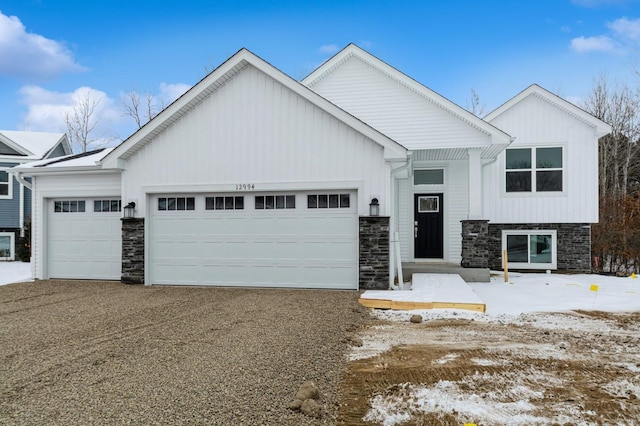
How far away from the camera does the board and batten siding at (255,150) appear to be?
973 cm

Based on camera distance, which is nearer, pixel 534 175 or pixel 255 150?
pixel 255 150

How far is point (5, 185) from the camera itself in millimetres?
19750

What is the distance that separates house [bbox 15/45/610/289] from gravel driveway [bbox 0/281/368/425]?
5.61 ft

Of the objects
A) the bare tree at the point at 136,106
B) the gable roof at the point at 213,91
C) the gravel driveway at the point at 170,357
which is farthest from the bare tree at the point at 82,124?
the gravel driveway at the point at 170,357

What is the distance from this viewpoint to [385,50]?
25156 mm

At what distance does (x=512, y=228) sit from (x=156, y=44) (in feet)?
50.1

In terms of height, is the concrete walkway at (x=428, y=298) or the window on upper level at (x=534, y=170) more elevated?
the window on upper level at (x=534, y=170)

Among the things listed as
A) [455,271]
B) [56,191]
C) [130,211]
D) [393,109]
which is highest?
[393,109]

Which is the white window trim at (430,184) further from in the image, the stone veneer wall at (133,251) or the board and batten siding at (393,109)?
the stone veneer wall at (133,251)

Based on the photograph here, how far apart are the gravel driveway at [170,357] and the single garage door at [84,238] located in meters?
2.69

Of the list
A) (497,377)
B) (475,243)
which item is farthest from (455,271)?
(497,377)

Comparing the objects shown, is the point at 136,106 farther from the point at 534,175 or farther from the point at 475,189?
the point at 534,175

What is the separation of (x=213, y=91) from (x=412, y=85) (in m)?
5.26

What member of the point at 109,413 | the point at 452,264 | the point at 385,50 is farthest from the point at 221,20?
the point at 109,413
